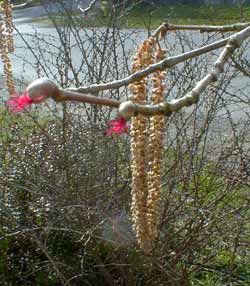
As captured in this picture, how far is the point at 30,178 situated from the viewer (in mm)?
3617

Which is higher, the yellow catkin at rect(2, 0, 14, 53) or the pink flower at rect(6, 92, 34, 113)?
the yellow catkin at rect(2, 0, 14, 53)

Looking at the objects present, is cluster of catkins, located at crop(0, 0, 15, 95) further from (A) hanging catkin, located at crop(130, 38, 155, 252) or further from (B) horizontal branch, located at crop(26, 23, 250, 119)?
(B) horizontal branch, located at crop(26, 23, 250, 119)

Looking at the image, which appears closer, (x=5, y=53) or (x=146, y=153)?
(x=146, y=153)

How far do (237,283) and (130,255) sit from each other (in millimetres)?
831

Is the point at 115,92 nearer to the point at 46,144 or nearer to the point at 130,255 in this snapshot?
the point at 46,144

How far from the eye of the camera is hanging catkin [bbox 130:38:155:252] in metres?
1.81

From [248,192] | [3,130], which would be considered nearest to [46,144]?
[3,130]

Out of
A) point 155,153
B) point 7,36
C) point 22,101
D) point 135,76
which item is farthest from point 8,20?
point 22,101

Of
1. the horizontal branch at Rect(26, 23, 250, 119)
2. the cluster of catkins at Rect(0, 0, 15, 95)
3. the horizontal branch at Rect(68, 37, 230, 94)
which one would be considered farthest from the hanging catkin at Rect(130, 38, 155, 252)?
the cluster of catkins at Rect(0, 0, 15, 95)

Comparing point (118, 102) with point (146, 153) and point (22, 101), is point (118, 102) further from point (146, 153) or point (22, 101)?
point (146, 153)

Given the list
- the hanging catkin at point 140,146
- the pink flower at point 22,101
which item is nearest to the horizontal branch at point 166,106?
the pink flower at point 22,101

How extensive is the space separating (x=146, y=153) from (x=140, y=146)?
4 cm

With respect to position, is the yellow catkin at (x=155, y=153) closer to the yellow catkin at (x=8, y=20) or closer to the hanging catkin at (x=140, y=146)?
the hanging catkin at (x=140, y=146)

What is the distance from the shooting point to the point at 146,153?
192cm
